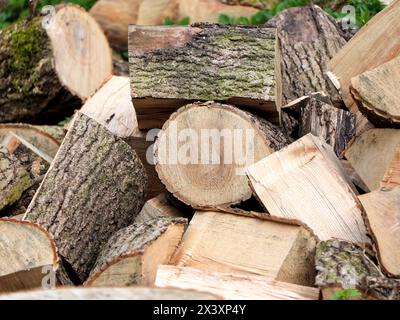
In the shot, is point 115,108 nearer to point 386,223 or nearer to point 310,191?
point 310,191

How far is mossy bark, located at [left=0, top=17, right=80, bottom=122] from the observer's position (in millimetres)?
5227

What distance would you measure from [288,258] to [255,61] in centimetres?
105

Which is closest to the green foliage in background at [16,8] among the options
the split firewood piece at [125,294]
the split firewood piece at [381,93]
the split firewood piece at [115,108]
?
the split firewood piece at [115,108]

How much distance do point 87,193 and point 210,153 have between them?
594 millimetres

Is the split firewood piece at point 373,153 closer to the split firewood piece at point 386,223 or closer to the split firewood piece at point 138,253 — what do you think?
the split firewood piece at point 386,223

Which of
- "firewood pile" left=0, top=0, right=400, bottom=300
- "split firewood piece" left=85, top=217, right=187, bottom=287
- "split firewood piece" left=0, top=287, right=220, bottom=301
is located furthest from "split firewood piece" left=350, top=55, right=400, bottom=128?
"split firewood piece" left=0, top=287, right=220, bottom=301

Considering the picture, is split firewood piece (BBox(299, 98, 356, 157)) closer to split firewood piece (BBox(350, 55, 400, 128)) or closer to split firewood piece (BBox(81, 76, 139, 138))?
split firewood piece (BBox(350, 55, 400, 128))

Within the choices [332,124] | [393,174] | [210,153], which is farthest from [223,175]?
[393,174]

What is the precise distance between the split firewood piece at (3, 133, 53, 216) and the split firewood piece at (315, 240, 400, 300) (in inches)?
63.7

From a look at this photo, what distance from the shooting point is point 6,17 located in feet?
23.4

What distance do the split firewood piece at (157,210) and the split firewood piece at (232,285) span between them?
2.34 feet

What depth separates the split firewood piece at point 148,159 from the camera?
4.34 metres

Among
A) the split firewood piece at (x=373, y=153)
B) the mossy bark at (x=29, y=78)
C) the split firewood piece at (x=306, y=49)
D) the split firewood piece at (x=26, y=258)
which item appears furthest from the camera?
the mossy bark at (x=29, y=78)
